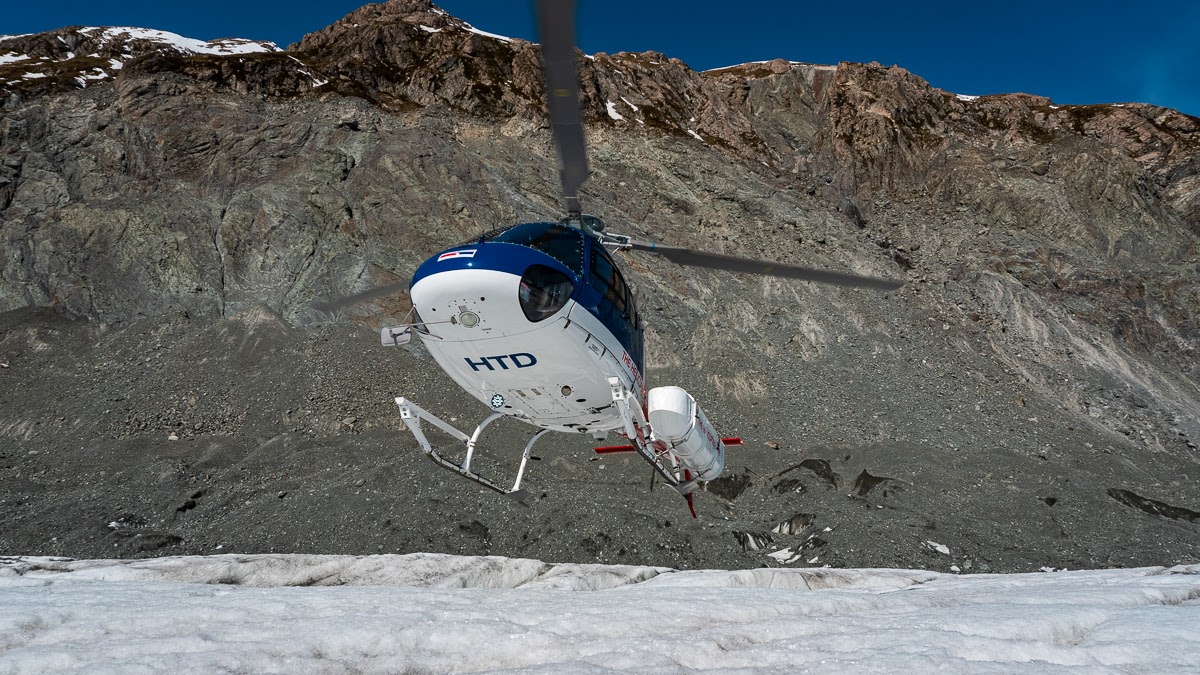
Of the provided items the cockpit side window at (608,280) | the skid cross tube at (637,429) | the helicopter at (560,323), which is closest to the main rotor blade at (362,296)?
the helicopter at (560,323)

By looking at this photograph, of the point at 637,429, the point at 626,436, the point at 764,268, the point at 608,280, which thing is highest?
the point at 764,268

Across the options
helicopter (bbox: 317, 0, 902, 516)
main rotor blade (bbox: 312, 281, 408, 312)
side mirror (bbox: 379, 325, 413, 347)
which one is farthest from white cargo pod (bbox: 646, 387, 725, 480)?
main rotor blade (bbox: 312, 281, 408, 312)

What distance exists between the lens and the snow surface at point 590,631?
5.73 metres

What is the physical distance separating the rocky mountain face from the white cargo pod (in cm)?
1228

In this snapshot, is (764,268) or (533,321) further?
(764,268)

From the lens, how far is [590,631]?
23.4ft

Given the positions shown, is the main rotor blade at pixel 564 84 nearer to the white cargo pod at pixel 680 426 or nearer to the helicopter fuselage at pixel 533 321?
the helicopter fuselage at pixel 533 321

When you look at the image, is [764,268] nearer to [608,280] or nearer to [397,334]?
[608,280]

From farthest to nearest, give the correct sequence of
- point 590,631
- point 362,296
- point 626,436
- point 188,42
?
point 188,42, point 626,436, point 362,296, point 590,631

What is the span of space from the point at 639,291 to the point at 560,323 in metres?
31.3

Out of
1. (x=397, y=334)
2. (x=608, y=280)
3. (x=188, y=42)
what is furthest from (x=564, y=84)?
(x=188, y=42)

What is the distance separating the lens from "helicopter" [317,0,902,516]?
8.74 m

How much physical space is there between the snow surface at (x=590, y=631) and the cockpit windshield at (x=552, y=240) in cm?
506

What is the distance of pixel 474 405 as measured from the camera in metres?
32.0
